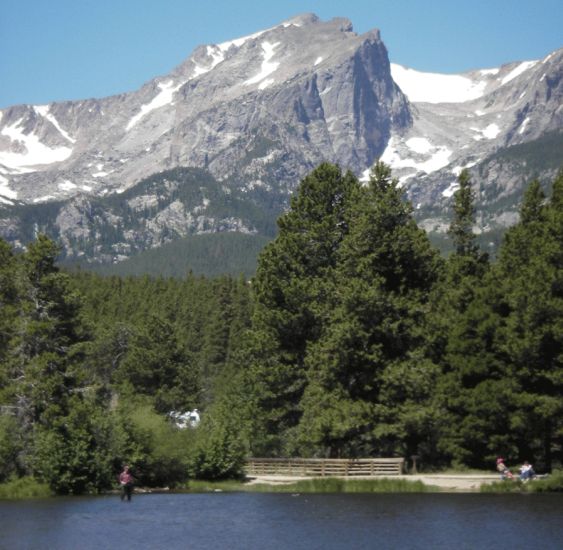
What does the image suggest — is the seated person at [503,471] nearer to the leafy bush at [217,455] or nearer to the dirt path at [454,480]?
the dirt path at [454,480]

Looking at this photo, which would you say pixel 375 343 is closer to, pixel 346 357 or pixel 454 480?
pixel 346 357

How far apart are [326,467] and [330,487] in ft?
18.1

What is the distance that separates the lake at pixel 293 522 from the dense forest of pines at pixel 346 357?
7097 millimetres

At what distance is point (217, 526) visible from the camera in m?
50.4

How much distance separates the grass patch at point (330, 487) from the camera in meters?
64.2

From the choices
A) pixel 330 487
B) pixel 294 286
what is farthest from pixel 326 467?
pixel 294 286

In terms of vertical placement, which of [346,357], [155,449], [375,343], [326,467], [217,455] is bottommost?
[326,467]

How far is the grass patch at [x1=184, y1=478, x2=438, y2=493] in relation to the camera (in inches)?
2530

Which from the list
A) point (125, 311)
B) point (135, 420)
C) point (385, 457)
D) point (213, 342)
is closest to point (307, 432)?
point (385, 457)

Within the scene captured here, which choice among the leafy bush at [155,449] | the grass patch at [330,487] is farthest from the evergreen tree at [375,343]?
the leafy bush at [155,449]

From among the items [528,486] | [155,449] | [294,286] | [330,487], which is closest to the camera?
[528,486]

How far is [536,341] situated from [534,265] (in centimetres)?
452

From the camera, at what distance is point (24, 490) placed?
6825cm

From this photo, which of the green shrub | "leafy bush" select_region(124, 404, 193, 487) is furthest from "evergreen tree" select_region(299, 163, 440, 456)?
the green shrub
